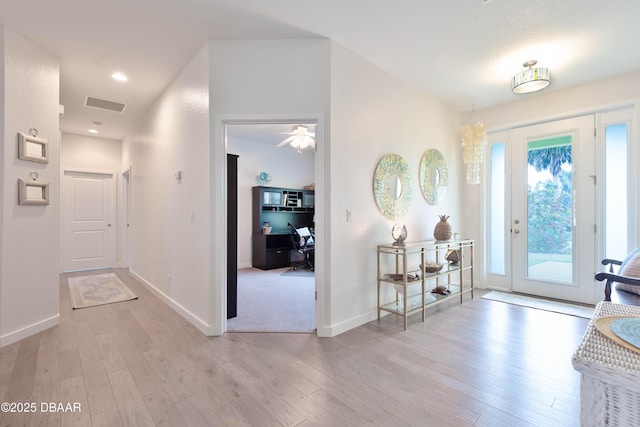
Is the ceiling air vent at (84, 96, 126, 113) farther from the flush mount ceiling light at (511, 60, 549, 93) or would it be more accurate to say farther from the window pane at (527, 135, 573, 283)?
the window pane at (527, 135, 573, 283)

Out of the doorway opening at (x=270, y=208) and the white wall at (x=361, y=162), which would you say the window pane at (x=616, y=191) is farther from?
the doorway opening at (x=270, y=208)

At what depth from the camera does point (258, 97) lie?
271 cm

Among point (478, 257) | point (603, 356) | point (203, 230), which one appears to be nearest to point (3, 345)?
point (203, 230)

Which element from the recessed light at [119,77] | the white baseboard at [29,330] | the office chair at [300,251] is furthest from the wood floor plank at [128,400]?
the office chair at [300,251]

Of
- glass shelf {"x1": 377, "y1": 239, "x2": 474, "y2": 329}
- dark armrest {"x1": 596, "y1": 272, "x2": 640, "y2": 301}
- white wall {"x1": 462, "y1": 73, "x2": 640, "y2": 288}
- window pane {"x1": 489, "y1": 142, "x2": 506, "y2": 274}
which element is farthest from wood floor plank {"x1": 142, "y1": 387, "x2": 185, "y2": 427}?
window pane {"x1": 489, "y1": 142, "x2": 506, "y2": 274}

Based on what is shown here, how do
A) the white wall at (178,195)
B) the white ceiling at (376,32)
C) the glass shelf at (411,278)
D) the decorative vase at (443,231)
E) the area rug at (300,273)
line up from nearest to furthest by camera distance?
the white ceiling at (376,32) → the white wall at (178,195) → the glass shelf at (411,278) → the decorative vase at (443,231) → the area rug at (300,273)

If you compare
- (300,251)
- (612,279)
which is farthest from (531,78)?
(300,251)

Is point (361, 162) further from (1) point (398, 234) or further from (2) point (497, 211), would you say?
(2) point (497, 211)

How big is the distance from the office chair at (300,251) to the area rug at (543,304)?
3300 millimetres

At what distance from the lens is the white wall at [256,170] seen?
20.5ft

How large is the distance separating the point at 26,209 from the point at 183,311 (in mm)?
1750

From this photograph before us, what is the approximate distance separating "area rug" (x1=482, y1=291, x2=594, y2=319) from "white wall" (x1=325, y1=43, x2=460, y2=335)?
1386mm

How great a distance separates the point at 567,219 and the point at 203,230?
4395 millimetres

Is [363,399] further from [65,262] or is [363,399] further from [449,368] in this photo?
[65,262]
